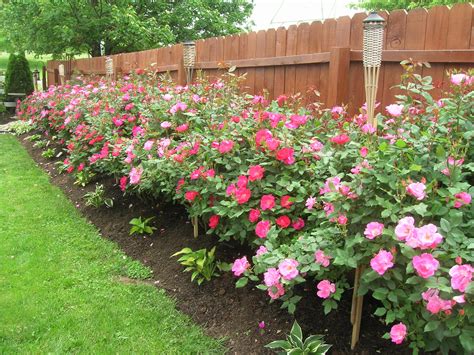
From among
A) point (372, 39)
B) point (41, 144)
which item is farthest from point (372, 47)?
point (41, 144)

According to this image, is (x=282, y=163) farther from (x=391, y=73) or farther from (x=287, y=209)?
(x=391, y=73)

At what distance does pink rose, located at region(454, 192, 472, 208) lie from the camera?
70.5 inches

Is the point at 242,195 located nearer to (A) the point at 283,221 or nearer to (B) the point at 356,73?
(A) the point at 283,221

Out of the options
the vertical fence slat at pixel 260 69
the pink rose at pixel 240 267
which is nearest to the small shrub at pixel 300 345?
the pink rose at pixel 240 267

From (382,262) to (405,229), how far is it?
15 cm

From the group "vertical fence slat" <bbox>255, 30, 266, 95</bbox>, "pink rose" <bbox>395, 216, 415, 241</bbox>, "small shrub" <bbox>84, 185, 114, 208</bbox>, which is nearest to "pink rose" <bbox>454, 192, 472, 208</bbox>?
"pink rose" <bbox>395, 216, 415, 241</bbox>

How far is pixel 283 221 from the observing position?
2.49 meters

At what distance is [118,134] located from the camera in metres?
4.97

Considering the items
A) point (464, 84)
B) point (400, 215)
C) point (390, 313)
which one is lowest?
point (390, 313)

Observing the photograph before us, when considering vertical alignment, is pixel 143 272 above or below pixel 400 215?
below

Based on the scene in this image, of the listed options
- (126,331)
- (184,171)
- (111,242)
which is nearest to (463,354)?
(126,331)

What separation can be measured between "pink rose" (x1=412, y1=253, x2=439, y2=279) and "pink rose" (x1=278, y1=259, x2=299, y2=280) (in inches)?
21.8

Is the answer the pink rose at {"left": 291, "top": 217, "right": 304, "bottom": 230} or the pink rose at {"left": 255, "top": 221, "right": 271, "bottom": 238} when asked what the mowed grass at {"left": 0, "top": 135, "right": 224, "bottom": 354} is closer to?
the pink rose at {"left": 255, "top": 221, "right": 271, "bottom": 238}

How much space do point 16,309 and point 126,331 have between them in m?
0.80
